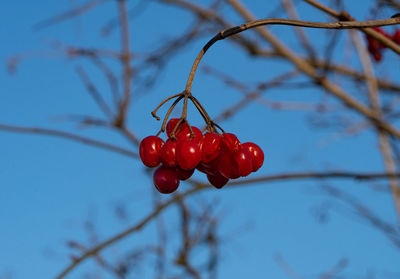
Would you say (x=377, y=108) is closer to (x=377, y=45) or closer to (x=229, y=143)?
(x=377, y=45)

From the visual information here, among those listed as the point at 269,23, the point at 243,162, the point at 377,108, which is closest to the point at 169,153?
the point at 243,162

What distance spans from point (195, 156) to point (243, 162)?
0.41ft

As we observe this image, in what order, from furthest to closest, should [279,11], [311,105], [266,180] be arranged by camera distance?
[311,105], [279,11], [266,180]

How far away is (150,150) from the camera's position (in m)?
1.09

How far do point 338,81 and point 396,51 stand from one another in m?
2.19

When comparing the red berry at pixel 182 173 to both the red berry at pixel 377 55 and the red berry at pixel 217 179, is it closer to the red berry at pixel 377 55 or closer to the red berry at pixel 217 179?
the red berry at pixel 217 179

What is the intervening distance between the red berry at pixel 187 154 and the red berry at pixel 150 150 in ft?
0.25

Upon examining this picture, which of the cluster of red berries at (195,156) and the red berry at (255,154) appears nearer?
the cluster of red berries at (195,156)

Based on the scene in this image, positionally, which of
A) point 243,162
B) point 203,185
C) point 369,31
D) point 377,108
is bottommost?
point 243,162

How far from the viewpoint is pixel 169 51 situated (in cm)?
342

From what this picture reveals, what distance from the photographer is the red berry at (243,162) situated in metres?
1.07

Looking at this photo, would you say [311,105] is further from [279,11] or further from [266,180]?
[266,180]

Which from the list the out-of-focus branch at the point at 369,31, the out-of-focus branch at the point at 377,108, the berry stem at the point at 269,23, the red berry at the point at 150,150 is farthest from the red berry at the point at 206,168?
the out-of-focus branch at the point at 377,108

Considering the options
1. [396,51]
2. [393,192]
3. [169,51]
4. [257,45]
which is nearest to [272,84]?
[257,45]
